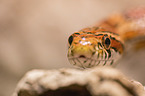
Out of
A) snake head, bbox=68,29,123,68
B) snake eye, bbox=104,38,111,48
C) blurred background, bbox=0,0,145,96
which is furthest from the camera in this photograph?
blurred background, bbox=0,0,145,96

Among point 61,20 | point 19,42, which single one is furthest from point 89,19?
point 19,42

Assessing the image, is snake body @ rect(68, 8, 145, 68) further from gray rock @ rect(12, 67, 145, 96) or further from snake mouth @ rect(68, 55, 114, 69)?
gray rock @ rect(12, 67, 145, 96)

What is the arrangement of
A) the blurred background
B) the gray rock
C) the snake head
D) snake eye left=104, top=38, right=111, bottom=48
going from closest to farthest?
the gray rock
the snake head
snake eye left=104, top=38, right=111, bottom=48
the blurred background

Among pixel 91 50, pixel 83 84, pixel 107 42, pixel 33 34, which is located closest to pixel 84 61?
pixel 91 50

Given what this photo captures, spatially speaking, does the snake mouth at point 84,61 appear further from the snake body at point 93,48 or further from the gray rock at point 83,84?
the gray rock at point 83,84

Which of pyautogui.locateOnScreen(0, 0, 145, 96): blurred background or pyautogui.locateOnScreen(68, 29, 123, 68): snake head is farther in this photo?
pyautogui.locateOnScreen(0, 0, 145, 96): blurred background

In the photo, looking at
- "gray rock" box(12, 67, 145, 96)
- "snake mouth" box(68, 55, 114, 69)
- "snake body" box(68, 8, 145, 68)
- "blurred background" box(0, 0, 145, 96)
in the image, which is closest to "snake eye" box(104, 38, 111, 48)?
"snake body" box(68, 8, 145, 68)
